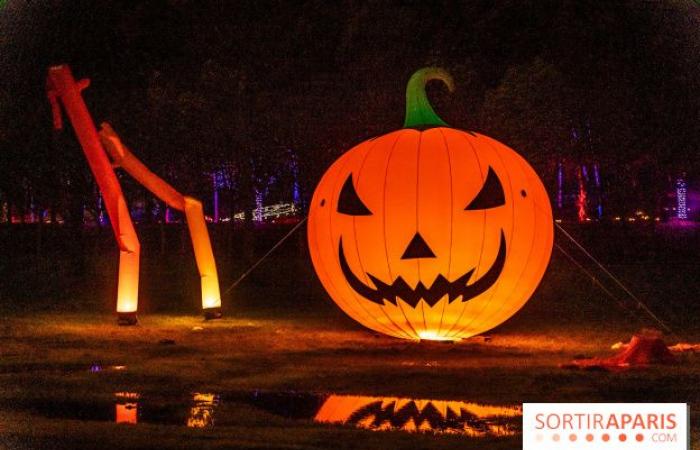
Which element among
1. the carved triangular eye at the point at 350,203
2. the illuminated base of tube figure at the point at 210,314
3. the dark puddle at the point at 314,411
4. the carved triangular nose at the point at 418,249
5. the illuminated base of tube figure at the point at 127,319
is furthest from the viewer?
the illuminated base of tube figure at the point at 210,314

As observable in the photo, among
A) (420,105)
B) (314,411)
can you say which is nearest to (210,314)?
(420,105)

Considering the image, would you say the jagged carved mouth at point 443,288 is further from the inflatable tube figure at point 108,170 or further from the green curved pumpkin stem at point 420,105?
the inflatable tube figure at point 108,170

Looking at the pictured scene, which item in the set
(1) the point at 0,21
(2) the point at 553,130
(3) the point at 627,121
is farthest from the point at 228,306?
(3) the point at 627,121

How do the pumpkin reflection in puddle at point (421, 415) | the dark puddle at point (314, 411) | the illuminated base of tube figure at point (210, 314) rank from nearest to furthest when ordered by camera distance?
the pumpkin reflection in puddle at point (421, 415) → the dark puddle at point (314, 411) → the illuminated base of tube figure at point (210, 314)

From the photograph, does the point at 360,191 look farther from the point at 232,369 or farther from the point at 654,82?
the point at 654,82

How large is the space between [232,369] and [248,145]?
642 inches

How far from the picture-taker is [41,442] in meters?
8.00

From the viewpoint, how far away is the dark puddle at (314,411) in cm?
877

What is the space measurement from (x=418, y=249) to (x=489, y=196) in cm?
111

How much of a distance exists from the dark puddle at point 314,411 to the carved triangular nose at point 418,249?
328 centimetres

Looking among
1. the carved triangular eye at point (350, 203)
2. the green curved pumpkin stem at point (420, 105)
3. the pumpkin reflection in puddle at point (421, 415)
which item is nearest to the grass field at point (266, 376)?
the pumpkin reflection in puddle at point (421, 415)

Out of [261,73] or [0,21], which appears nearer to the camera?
[0,21]

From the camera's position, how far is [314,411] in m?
9.41

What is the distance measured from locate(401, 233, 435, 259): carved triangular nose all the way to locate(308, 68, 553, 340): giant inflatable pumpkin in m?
0.01
